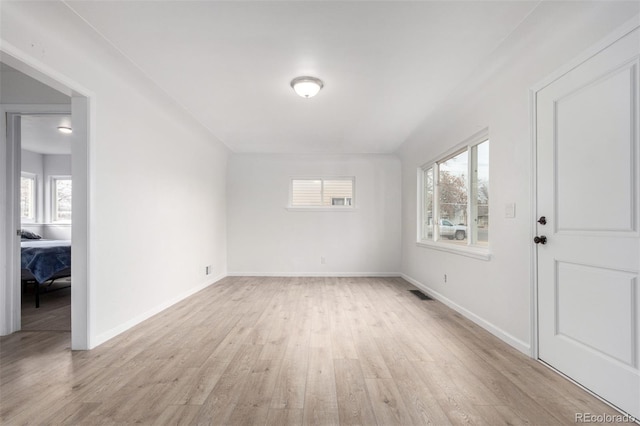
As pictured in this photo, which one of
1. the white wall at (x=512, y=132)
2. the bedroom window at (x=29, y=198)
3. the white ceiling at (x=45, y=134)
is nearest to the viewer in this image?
the white wall at (x=512, y=132)

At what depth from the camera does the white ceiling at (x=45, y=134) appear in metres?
4.70

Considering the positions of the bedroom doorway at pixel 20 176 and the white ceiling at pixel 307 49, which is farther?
the bedroom doorway at pixel 20 176

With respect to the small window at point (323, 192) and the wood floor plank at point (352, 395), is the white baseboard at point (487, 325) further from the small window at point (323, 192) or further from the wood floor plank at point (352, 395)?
the small window at point (323, 192)

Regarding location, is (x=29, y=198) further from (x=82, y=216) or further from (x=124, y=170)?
(x=82, y=216)

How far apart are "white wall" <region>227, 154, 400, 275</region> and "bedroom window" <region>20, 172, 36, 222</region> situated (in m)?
4.67

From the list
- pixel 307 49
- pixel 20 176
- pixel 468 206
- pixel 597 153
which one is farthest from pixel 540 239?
pixel 20 176

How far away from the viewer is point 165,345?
262 centimetres

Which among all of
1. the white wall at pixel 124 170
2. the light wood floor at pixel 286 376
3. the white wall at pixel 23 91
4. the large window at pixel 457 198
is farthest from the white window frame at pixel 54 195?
the large window at pixel 457 198

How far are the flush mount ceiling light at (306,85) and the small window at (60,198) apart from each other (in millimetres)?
7020

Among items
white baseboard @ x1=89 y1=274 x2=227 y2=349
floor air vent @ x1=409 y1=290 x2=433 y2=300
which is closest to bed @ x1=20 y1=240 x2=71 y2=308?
white baseboard @ x1=89 y1=274 x2=227 y2=349

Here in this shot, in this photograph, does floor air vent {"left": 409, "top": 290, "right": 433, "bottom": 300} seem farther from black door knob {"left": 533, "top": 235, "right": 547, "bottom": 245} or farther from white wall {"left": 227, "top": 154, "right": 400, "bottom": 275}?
black door knob {"left": 533, "top": 235, "right": 547, "bottom": 245}

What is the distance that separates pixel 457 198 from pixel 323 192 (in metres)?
2.87

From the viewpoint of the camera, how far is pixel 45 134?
550 centimetres

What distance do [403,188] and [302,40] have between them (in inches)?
165
